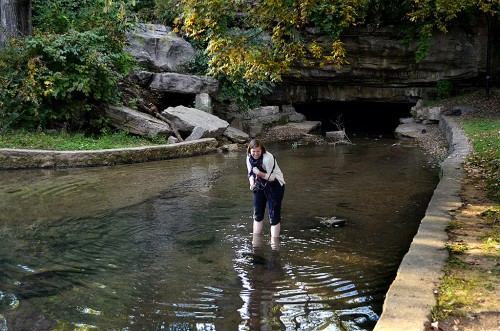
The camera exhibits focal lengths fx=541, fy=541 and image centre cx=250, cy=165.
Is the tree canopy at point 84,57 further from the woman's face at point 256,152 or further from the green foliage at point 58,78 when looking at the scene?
the woman's face at point 256,152

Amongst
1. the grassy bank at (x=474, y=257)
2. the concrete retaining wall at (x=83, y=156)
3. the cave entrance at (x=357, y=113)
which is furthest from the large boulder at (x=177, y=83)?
the grassy bank at (x=474, y=257)

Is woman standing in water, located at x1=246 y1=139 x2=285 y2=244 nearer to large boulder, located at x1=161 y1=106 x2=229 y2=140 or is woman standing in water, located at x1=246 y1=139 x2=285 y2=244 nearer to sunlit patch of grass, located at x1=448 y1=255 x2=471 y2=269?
sunlit patch of grass, located at x1=448 y1=255 x2=471 y2=269

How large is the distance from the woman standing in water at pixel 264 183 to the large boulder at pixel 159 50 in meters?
14.1

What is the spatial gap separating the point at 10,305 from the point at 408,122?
65.8ft

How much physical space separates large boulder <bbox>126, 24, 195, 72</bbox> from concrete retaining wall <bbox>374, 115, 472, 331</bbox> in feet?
47.9

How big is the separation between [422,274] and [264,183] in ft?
9.70

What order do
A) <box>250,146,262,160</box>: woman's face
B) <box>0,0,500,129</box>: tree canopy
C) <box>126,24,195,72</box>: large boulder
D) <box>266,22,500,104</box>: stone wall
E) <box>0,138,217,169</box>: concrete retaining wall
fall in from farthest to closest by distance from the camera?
<box>266,22,500,104</box>: stone wall → <box>126,24,195,72</box>: large boulder → <box>0,138,217,169</box>: concrete retaining wall → <box>0,0,500,129</box>: tree canopy → <box>250,146,262,160</box>: woman's face

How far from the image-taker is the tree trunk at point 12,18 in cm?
1763

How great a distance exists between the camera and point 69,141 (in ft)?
52.1

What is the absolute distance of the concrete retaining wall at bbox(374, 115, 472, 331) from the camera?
411 centimetres

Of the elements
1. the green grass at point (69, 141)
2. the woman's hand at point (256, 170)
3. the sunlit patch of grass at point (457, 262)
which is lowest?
the green grass at point (69, 141)

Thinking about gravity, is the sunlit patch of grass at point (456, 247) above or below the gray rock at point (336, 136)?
above

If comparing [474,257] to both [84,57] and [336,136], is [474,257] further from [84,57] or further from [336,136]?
[336,136]

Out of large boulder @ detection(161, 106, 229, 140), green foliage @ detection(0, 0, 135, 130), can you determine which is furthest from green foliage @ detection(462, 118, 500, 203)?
green foliage @ detection(0, 0, 135, 130)
